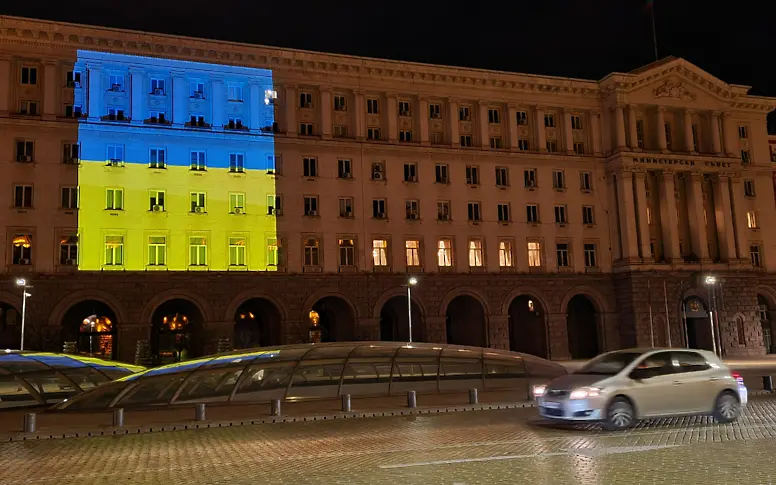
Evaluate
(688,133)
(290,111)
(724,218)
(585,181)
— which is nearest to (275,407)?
(290,111)

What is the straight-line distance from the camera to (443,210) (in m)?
51.4

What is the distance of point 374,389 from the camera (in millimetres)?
24922

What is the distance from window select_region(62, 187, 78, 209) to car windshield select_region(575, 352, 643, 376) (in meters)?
34.9

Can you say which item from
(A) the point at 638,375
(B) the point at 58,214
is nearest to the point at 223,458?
(A) the point at 638,375

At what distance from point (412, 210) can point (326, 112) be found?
8.92 metres

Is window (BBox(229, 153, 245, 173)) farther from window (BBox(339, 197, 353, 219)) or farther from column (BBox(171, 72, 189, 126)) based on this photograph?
window (BBox(339, 197, 353, 219))

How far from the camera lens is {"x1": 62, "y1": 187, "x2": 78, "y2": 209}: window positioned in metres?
43.1

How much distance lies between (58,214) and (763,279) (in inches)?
2087

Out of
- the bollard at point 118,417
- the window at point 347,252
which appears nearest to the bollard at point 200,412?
the bollard at point 118,417

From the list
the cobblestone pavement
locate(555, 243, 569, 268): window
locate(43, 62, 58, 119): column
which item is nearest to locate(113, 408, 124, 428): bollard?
the cobblestone pavement

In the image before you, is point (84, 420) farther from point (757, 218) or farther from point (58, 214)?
point (757, 218)

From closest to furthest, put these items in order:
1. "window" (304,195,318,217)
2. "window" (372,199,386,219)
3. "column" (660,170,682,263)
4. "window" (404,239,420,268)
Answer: "window" (304,195,318,217), "window" (372,199,386,219), "window" (404,239,420,268), "column" (660,170,682,263)

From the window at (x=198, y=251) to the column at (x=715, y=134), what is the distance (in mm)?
40424

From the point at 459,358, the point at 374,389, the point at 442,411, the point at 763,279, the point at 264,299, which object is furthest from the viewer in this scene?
the point at 763,279
